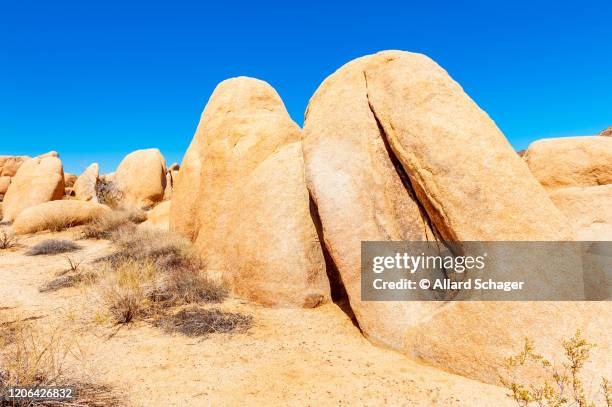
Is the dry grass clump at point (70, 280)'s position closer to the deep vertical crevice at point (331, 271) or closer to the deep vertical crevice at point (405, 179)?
the deep vertical crevice at point (331, 271)

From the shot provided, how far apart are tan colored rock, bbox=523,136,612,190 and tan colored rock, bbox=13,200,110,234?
11.0 m

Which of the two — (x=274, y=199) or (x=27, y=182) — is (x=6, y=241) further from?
(x=274, y=199)

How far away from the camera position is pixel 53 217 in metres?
10.9

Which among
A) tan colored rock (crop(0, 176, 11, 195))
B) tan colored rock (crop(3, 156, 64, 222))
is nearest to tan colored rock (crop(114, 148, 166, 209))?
tan colored rock (crop(3, 156, 64, 222))

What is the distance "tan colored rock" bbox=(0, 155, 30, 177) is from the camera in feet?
69.8

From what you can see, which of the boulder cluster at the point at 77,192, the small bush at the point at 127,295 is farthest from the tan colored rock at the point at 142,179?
the small bush at the point at 127,295

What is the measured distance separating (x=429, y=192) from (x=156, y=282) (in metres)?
3.82

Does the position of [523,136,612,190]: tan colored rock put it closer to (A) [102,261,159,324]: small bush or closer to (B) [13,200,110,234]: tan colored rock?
(A) [102,261,159,324]: small bush

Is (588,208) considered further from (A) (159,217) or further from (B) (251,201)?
(A) (159,217)

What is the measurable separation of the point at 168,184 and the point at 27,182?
5514 millimetres

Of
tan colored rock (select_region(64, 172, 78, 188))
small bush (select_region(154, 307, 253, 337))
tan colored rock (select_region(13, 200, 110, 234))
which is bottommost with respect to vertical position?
small bush (select_region(154, 307, 253, 337))

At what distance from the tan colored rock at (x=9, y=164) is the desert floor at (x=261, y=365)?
20.4m

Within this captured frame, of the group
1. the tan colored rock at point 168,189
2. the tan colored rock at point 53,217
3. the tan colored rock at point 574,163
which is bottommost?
the tan colored rock at point 574,163

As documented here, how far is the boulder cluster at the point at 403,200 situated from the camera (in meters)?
3.46
